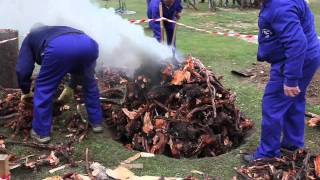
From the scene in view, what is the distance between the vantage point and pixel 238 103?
6.70m

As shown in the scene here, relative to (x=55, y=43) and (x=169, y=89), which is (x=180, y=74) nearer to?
(x=169, y=89)

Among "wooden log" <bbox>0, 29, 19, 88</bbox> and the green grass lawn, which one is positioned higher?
"wooden log" <bbox>0, 29, 19, 88</bbox>

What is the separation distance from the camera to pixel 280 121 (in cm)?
457

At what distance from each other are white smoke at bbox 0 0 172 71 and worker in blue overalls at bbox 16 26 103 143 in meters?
0.42

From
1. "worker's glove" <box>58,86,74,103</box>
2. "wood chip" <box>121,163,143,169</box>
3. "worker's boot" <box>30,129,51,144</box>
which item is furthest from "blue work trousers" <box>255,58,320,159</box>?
"worker's glove" <box>58,86,74,103</box>

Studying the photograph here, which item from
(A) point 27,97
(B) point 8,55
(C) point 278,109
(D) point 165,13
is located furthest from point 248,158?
(D) point 165,13

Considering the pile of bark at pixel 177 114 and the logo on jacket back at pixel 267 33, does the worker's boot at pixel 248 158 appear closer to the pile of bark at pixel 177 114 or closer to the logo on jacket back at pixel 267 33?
the pile of bark at pixel 177 114

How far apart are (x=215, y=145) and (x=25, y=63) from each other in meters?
2.17

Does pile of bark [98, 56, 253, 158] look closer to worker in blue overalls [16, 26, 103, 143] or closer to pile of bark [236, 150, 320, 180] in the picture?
worker in blue overalls [16, 26, 103, 143]

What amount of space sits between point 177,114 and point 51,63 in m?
1.42

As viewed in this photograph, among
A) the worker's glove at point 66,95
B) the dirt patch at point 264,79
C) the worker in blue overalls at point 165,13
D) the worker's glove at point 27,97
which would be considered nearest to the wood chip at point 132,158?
the worker's glove at point 66,95

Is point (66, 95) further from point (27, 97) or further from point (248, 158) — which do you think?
point (248, 158)

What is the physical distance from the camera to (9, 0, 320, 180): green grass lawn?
4646mm

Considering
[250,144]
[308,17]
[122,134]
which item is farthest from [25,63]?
[308,17]
